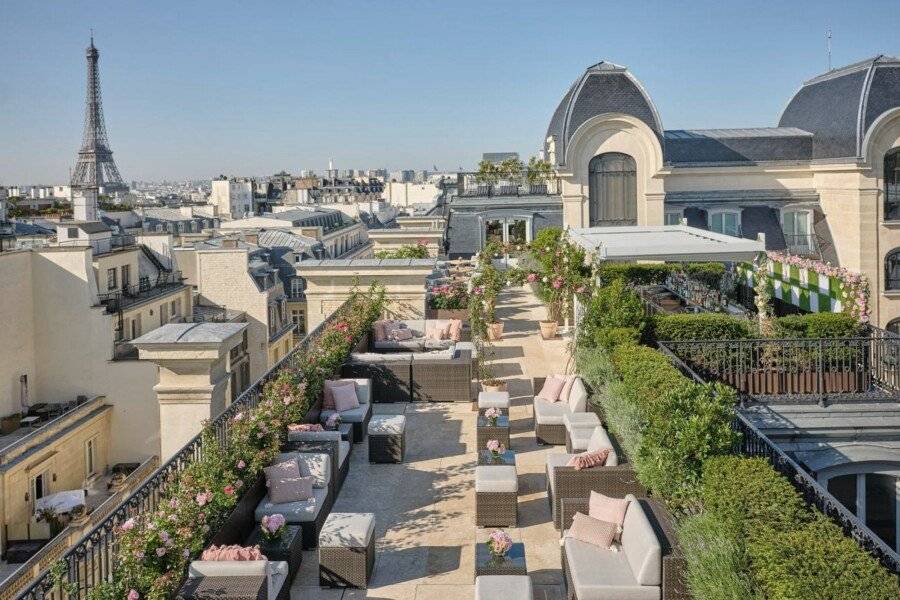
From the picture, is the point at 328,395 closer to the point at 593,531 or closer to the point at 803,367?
the point at 593,531

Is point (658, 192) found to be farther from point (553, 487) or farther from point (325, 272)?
point (553, 487)

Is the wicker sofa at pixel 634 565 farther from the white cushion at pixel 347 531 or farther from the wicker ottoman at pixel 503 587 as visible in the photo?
the white cushion at pixel 347 531


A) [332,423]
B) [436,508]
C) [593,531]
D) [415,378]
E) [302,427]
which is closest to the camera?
[593,531]

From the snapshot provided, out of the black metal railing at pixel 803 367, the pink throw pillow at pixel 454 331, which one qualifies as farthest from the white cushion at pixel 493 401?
the pink throw pillow at pixel 454 331

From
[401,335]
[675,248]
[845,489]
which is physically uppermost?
[675,248]

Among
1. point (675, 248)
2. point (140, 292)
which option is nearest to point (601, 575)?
point (675, 248)

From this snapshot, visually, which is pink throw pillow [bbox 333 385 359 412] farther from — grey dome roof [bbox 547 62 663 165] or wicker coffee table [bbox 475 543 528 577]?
grey dome roof [bbox 547 62 663 165]
